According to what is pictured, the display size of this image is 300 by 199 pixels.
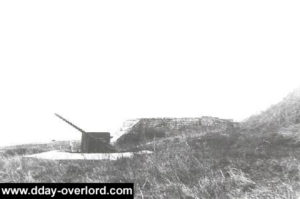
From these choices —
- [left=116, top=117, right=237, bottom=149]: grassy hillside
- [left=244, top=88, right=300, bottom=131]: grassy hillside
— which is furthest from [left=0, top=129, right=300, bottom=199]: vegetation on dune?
[left=116, top=117, right=237, bottom=149]: grassy hillside

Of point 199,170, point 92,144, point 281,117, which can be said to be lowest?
point 199,170

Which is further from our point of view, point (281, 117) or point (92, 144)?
point (281, 117)

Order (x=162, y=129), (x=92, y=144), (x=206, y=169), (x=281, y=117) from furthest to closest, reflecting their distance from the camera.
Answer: (x=162, y=129)
(x=281, y=117)
(x=92, y=144)
(x=206, y=169)

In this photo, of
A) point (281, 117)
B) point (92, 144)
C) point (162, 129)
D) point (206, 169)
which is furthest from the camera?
point (162, 129)

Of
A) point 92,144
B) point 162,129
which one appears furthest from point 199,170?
point 162,129

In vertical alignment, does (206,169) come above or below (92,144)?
below

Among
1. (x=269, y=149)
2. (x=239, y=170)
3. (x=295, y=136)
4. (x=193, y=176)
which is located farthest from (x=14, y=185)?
(x=295, y=136)

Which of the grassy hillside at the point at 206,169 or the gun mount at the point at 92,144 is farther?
the gun mount at the point at 92,144

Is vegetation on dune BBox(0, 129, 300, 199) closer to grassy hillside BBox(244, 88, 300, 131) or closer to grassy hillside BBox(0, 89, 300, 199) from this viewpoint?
grassy hillside BBox(0, 89, 300, 199)

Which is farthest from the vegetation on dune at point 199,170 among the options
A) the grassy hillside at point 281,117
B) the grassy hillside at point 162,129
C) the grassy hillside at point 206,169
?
the grassy hillside at point 162,129

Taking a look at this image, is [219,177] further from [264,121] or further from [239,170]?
[264,121]

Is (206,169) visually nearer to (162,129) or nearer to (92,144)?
(92,144)

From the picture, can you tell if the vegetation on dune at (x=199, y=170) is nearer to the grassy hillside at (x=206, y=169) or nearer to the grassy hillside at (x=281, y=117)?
A: the grassy hillside at (x=206, y=169)

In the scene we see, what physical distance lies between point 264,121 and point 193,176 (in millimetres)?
7464
